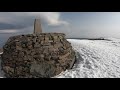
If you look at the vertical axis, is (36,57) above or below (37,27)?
below

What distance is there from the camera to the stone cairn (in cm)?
680

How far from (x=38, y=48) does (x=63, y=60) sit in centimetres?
111

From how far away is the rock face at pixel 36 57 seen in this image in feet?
22.3

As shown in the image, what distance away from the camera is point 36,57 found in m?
6.86

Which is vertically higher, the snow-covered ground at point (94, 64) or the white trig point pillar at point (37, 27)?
the white trig point pillar at point (37, 27)

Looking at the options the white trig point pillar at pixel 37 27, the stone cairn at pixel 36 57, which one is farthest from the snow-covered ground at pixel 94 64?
the white trig point pillar at pixel 37 27

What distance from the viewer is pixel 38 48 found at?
22.8ft

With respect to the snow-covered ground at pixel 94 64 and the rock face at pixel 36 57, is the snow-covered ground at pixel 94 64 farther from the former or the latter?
the rock face at pixel 36 57

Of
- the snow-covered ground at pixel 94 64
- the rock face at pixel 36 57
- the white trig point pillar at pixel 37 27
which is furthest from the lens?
the white trig point pillar at pixel 37 27

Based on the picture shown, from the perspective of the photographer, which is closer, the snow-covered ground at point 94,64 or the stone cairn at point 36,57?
the snow-covered ground at point 94,64

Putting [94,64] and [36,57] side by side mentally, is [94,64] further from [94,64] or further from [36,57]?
[36,57]

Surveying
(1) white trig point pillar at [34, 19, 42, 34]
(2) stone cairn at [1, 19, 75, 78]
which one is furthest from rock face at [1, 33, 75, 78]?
(1) white trig point pillar at [34, 19, 42, 34]

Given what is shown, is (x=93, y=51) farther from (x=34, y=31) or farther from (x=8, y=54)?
(x=8, y=54)

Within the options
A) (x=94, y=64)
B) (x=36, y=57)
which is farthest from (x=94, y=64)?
(x=36, y=57)
